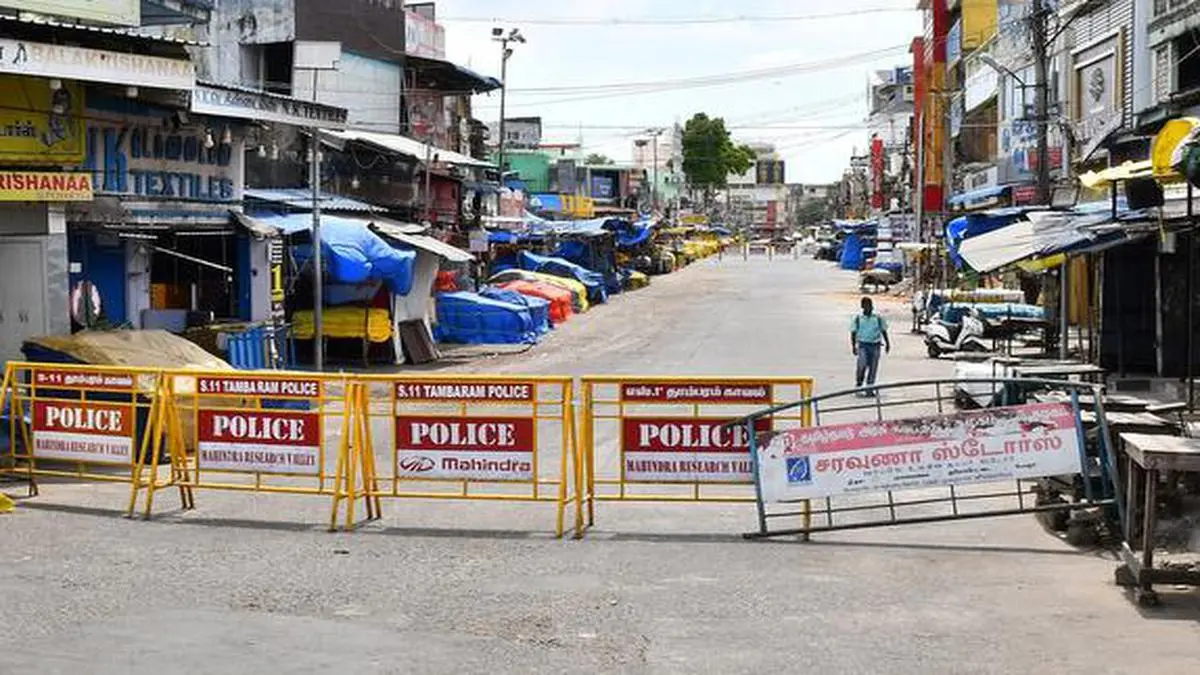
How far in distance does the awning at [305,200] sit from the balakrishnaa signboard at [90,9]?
7795 millimetres

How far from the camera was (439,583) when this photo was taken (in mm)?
8836

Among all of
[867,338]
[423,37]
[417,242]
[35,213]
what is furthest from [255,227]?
[423,37]

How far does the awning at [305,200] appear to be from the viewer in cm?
2594

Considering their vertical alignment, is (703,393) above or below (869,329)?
below

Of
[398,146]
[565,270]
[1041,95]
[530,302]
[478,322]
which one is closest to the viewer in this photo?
[1041,95]

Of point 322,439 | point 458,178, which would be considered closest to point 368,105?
point 458,178

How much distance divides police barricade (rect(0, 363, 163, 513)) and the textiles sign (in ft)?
17.5

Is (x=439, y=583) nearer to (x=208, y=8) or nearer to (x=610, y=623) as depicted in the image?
(x=610, y=623)

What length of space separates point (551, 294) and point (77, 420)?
97.4ft

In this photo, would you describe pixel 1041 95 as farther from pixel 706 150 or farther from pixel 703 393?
pixel 706 150

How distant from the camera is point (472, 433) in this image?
1078 centimetres

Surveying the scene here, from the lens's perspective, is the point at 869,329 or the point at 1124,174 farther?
the point at 869,329

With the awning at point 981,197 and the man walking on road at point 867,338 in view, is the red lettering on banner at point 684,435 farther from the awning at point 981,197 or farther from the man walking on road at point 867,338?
the awning at point 981,197

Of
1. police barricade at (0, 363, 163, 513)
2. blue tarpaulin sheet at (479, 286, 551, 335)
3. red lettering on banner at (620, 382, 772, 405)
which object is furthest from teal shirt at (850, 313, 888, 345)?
blue tarpaulin sheet at (479, 286, 551, 335)
